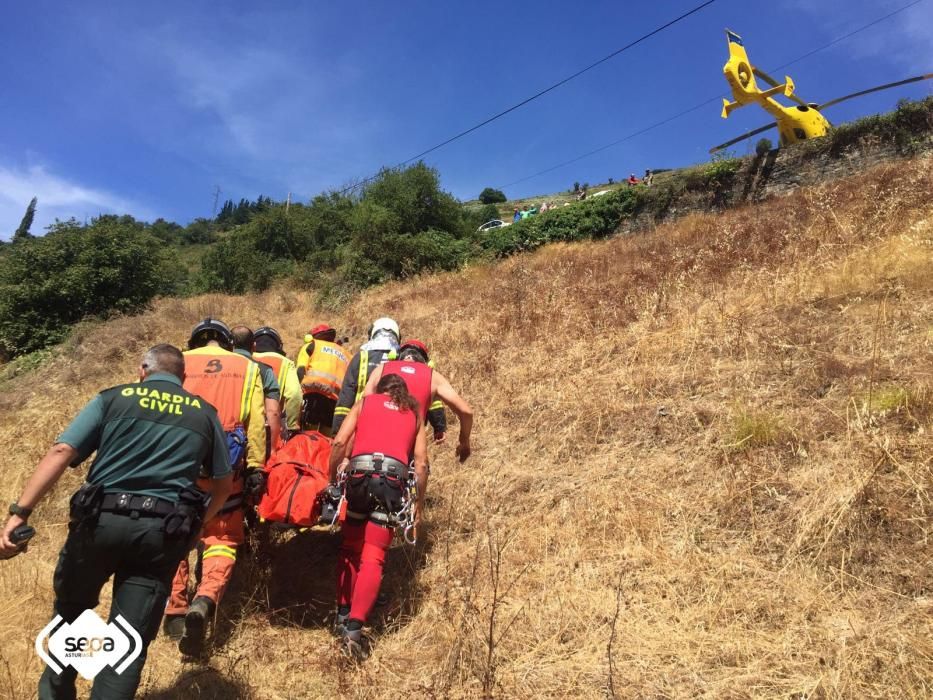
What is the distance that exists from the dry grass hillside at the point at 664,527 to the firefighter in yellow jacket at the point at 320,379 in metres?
1.05

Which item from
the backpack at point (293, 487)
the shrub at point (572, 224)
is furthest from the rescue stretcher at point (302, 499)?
the shrub at point (572, 224)

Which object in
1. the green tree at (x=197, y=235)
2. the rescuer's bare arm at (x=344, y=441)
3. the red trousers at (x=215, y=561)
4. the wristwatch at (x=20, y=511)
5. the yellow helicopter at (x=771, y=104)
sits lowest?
the red trousers at (x=215, y=561)

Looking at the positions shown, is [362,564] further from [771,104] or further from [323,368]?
[771,104]

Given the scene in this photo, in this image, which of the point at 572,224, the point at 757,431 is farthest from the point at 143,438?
the point at 572,224

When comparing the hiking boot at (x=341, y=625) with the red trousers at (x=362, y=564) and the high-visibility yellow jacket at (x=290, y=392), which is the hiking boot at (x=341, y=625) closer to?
the red trousers at (x=362, y=564)

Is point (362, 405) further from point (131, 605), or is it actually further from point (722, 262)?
point (722, 262)

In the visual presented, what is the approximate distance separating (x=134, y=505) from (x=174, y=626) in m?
1.35

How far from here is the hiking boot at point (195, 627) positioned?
2873 millimetres

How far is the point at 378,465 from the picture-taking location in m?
3.13

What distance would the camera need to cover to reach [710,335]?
6.06m

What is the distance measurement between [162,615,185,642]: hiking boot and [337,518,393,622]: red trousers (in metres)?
0.89

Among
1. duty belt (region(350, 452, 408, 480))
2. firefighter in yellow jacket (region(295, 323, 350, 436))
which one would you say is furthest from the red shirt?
firefighter in yellow jacket (region(295, 323, 350, 436))

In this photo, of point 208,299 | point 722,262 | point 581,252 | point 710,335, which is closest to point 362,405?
point 710,335

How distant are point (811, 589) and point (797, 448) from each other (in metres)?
1.24
